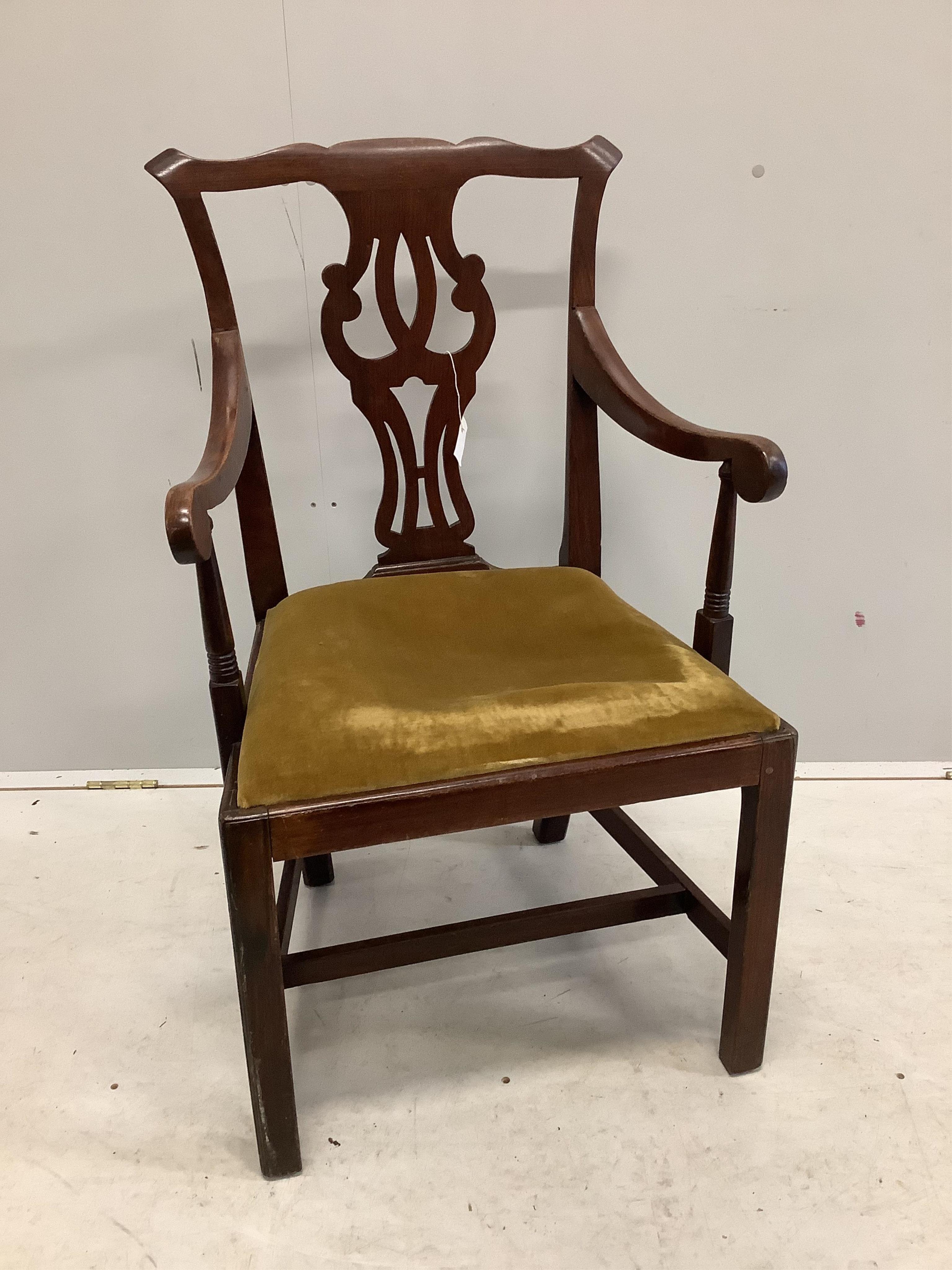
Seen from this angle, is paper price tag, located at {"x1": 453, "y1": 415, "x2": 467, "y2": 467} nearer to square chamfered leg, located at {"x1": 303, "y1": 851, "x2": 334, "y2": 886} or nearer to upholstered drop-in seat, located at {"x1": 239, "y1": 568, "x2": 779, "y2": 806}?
upholstered drop-in seat, located at {"x1": 239, "y1": 568, "x2": 779, "y2": 806}

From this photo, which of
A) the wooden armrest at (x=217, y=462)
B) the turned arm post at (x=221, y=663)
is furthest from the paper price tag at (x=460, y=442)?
the turned arm post at (x=221, y=663)

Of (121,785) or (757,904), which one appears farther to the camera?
(121,785)

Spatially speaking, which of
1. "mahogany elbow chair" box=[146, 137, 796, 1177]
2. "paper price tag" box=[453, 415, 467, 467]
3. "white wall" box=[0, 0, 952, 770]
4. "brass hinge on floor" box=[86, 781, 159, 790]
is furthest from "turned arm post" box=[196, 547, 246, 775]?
"brass hinge on floor" box=[86, 781, 159, 790]

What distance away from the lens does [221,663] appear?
928 millimetres

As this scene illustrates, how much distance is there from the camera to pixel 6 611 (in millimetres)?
1654

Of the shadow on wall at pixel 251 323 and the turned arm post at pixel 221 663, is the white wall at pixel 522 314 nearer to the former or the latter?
the shadow on wall at pixel 251 323

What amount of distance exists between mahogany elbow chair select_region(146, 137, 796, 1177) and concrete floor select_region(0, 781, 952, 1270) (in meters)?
0.09

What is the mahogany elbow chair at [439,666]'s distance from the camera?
83 centimetres

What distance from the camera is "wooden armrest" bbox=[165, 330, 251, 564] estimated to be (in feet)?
2.50

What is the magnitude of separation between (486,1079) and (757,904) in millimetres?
403

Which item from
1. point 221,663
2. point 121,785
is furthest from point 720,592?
point 121,785

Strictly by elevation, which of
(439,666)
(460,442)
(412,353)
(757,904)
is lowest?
(757,904)

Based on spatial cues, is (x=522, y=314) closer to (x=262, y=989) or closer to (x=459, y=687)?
(x=459, y=687)

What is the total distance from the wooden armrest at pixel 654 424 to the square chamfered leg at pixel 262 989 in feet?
2.05
